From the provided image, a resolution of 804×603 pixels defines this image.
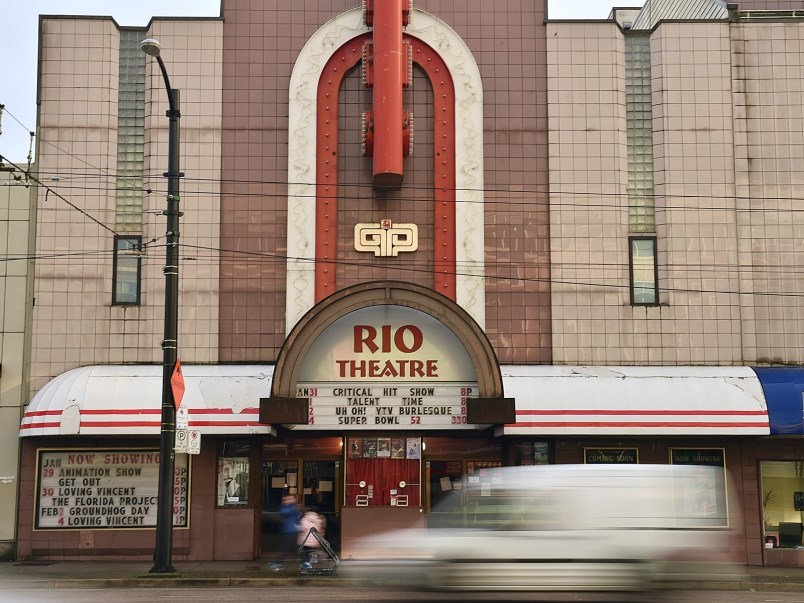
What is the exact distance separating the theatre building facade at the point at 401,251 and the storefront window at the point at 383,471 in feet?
0.22

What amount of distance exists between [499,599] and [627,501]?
1906 millimetres

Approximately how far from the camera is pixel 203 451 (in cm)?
2298

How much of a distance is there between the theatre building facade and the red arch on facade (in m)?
0.06

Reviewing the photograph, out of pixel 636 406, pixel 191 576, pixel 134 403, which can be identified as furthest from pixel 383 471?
pixel 636 406

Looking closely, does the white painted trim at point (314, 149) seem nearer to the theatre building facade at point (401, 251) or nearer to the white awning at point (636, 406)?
the theatre building facade at point (401, 251)

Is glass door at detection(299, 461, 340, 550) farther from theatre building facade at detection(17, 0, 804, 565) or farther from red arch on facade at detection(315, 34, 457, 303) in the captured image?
red arch on facade at detection(315, 34, 457, 303)

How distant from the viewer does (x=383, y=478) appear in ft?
76.2

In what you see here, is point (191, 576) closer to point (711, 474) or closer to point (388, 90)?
point (711, 474)

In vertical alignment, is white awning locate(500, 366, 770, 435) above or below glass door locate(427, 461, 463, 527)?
above

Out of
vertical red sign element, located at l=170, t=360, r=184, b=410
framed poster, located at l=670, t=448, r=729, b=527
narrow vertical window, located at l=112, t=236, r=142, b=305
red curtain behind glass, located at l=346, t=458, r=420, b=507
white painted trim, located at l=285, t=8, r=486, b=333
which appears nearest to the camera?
vertical red sign element, located at l=170, t=360, r=184, b=410

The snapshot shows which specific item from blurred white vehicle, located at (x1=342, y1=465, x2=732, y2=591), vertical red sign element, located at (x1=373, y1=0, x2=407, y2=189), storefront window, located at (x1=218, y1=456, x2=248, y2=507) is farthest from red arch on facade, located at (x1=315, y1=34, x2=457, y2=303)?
blurred white vehicle, located at (x1=342, y1=465, x2=732, y2=591)

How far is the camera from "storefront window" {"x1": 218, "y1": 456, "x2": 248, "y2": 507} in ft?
75.6

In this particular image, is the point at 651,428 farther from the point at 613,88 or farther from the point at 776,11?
the point at 776,11

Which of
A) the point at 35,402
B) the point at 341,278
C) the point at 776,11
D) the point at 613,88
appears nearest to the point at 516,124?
the point at 613,88
